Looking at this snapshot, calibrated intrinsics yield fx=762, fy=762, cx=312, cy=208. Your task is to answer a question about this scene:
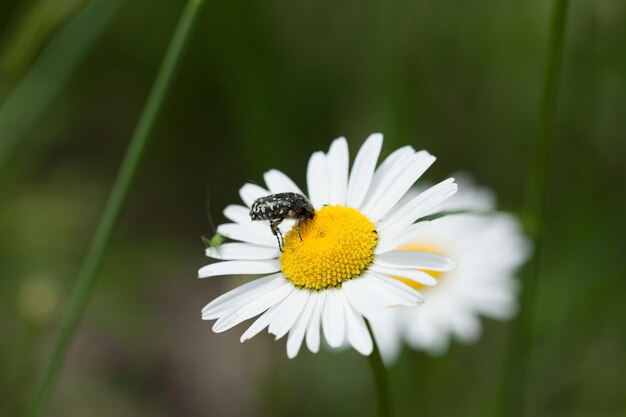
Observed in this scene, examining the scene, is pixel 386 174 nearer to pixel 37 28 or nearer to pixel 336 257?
pixel 336 257

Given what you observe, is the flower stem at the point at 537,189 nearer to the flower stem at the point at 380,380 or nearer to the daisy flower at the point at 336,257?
the daisy flower at the point at 336,257

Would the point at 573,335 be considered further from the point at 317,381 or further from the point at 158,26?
the point at 158,26

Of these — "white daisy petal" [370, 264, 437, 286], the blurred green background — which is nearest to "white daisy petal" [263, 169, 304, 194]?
"white daisy petal" [370, 264, 437, 286]

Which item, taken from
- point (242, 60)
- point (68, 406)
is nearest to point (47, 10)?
point (242, 60)

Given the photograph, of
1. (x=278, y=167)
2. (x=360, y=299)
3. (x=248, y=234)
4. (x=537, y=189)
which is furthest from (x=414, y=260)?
(x=278, y=167)

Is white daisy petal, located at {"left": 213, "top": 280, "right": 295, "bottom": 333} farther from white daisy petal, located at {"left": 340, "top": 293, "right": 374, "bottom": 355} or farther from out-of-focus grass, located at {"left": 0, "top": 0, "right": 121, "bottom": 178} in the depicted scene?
out-of-focus grass, located at {"left": 0, "top": 0, "right": 121, "bottom": 178}

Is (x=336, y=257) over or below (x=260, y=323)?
over
